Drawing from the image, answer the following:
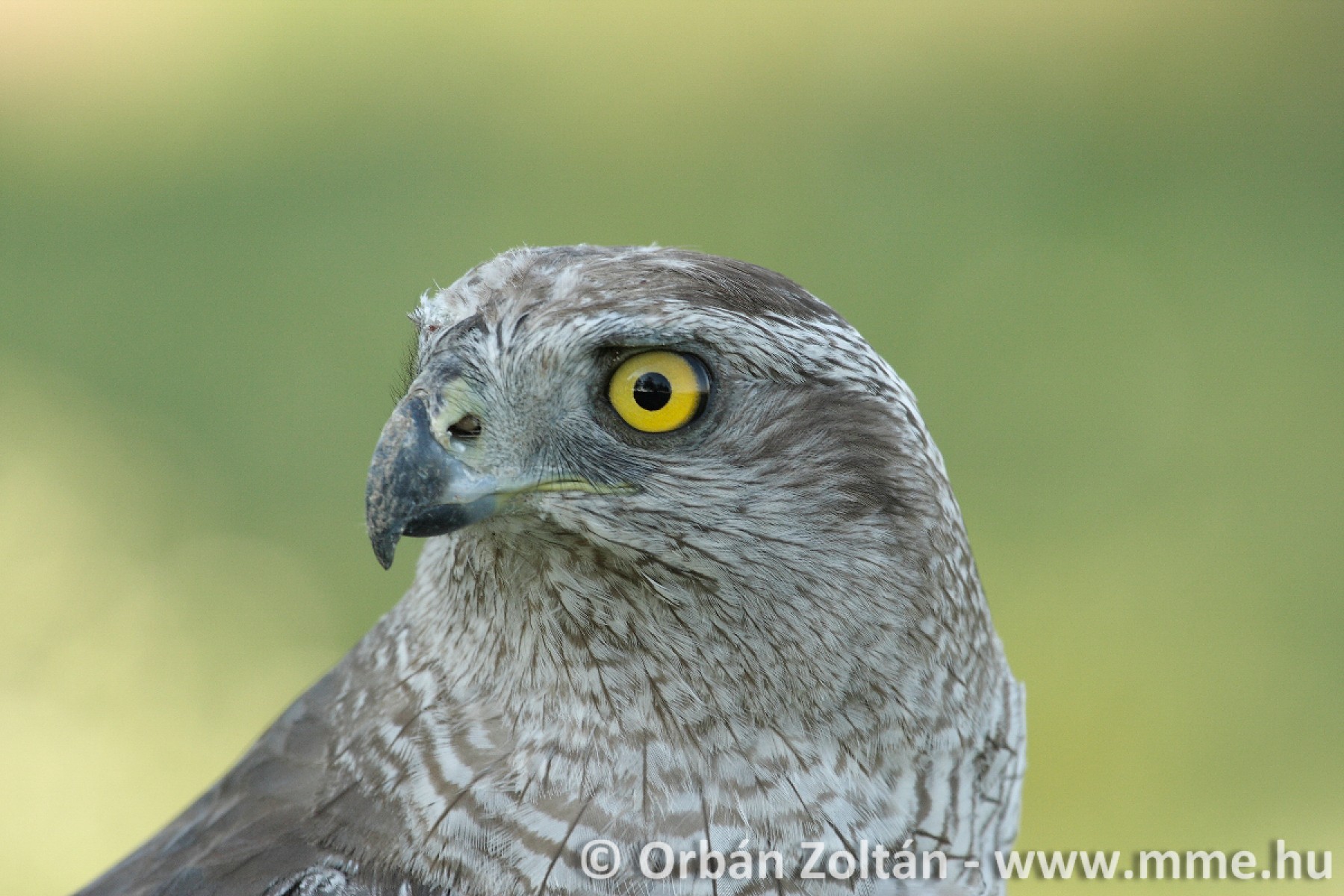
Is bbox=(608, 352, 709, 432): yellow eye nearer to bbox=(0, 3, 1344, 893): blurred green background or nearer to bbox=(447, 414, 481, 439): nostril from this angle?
bbox=(447, 414, 481, 439): nostril

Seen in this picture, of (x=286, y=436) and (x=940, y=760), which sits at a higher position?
(x=286, y=436)

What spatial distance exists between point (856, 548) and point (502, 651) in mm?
567

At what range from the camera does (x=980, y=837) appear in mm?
2514

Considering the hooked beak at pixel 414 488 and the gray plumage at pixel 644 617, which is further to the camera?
the gray plumage at pixel 644 617

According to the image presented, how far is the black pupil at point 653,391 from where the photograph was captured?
209 cm

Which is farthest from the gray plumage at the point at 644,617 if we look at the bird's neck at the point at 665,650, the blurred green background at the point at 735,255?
the blurred green background at the point at 735,255

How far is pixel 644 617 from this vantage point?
2184 millimetres

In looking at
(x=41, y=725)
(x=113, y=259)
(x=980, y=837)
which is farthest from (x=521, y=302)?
(x=113, y=259)

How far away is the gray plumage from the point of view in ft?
6.81

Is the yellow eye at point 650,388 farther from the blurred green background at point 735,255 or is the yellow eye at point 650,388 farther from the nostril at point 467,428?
the blurred green background at point 735,255

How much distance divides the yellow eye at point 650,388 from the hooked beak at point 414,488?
0.25 meters

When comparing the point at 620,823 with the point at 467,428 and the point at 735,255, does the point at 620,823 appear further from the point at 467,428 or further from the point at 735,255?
the point at 735,255

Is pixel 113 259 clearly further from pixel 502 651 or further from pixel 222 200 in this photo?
pixel 502 651

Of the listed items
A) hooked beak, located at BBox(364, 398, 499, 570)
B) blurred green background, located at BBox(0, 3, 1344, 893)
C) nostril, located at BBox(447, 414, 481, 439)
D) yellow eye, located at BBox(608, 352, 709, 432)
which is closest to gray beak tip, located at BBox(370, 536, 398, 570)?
hooked beak, located at BBox(364, 398, 499, 570)
